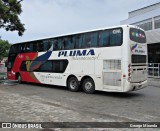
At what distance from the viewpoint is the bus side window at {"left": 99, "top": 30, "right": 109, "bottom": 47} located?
39.0ft

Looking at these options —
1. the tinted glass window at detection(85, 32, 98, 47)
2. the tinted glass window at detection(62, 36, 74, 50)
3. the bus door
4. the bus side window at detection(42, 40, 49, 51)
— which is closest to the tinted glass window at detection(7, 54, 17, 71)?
the bus side window at detection(42, 40, 49, 51)

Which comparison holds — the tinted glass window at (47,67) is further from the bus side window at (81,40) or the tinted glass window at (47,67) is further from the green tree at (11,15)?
the green tree at (11,15)

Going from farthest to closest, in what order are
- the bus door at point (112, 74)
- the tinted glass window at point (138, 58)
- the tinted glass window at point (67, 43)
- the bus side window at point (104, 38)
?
the tinted glass window at point (67, 43), the bus side window at point (104, 38), the tinted glass window at point (138, 58), the bus door at point (112, 74)

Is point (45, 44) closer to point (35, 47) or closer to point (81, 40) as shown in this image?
point (35, 47)

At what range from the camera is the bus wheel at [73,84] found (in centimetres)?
1352

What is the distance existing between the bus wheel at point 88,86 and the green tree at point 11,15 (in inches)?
337

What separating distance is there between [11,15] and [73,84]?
8.83 m

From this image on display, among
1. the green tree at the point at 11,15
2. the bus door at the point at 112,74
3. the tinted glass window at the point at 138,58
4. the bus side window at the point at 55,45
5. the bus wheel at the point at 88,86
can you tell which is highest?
the green tree at the point at 11,15

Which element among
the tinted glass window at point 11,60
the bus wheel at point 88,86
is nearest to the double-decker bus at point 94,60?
the bus wheel at point 88,86

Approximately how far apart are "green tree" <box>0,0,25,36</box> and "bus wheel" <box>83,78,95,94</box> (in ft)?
28.1

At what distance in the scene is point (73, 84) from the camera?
45.3 ft

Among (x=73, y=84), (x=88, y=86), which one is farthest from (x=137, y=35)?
(x=73, y=84)

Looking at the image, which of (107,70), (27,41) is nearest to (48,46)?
(27,41)

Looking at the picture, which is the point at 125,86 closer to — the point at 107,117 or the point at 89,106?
the point at 89,106
